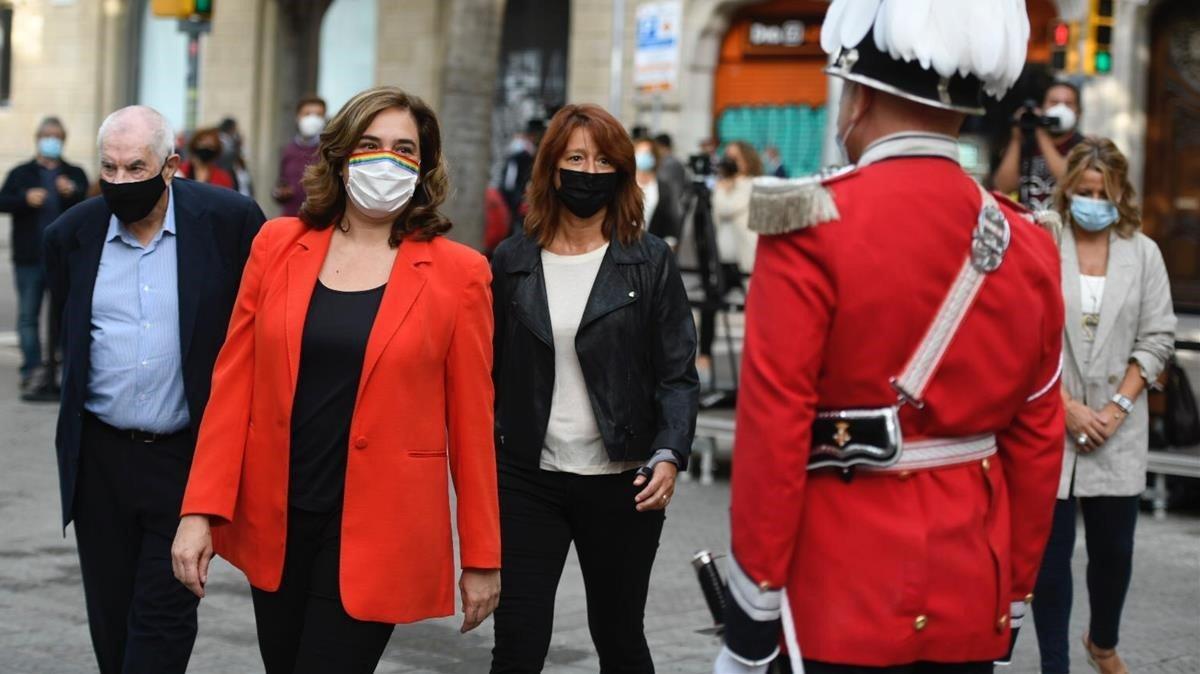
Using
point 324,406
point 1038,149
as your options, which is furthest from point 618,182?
point 1038,149

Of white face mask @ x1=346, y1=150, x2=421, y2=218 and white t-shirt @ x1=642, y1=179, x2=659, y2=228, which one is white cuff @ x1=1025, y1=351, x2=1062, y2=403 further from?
white t-shirt @ x1=642, y1=179, x2=659, y2=228

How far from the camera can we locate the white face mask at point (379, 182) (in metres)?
4.58

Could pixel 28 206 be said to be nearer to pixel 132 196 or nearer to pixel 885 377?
pixel 132 196

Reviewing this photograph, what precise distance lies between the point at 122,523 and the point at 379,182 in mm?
1446

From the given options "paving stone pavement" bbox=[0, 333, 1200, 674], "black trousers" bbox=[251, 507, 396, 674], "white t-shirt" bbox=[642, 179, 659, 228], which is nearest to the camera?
"black trousers" bbox=[251, 507, 396, 674]

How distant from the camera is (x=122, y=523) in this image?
5398 mm

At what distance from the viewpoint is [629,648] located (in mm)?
5559

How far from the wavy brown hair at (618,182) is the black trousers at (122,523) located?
122 centimetres

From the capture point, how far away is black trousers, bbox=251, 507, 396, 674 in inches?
174

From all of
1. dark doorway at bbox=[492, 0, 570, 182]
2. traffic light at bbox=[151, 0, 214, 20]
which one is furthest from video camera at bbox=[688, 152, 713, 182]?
dark doorway at bbox=[492, 0, 570, 182]

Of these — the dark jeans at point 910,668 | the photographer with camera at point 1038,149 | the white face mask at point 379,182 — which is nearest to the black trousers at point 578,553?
the white face mask at point 379,182

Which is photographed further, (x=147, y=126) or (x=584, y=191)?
(x=584, y=191)

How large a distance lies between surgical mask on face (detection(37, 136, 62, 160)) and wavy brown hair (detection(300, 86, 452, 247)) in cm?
1119

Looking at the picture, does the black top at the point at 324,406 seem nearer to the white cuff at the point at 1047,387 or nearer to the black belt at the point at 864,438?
the black belt at the point at 864,438
